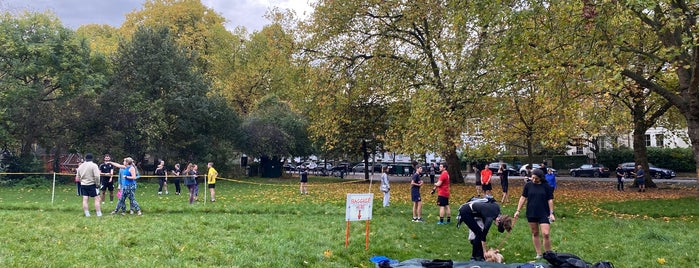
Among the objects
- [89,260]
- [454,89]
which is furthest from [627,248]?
[89,260]

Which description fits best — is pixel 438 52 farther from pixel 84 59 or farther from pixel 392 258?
pixel 84 59

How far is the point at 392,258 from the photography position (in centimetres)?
865

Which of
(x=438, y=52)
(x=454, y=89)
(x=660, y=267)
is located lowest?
(x=660, y=267)

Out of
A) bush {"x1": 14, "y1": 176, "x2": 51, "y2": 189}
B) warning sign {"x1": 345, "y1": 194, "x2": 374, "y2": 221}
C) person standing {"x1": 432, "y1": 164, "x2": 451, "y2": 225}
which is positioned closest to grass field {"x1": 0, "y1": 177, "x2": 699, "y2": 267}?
person standing {"x1": 432, "y1": 164, "x2": 451, "y2": 225}

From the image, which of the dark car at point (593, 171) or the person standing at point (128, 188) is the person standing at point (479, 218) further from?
the dark car at point (593, 171)

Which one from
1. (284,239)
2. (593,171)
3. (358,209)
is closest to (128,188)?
(284,239)

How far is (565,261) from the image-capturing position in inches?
279

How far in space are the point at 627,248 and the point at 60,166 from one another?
117 feet

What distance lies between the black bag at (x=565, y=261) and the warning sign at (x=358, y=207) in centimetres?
343

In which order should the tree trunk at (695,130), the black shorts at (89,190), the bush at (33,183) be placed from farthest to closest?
1. the bush at (33,183)
2. the tree trunk at (695,130)
3. the black shorts at (89,190)

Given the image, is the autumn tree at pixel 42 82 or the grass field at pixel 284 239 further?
the autumn tree at pixel 42 82

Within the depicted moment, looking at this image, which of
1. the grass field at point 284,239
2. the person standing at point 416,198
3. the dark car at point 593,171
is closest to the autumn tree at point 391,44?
the person standing at point 416,198

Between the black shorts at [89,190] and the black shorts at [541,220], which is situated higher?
the black shorts at [89,190]

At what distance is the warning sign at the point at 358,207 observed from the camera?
9.23 m
